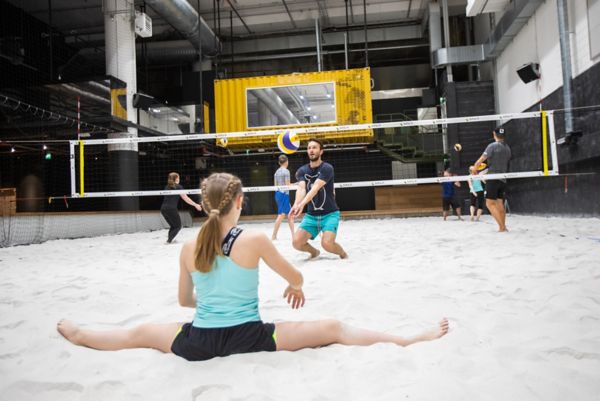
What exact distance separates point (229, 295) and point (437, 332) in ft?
3.84

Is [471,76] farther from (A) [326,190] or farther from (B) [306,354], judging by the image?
(B) [306,354]

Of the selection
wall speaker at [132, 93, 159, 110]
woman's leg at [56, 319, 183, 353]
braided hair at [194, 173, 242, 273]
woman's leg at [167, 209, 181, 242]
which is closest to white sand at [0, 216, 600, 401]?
woman's leg at [56, 319, 183, 353]

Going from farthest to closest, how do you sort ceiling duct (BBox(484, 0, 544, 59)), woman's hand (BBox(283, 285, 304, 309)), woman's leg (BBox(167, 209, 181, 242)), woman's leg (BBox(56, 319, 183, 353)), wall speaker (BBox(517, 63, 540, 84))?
1. wall speaker (BBox(517, 63, 540, 84))
2. ceiling duct (BBox(484, 0, 544, 59))
3. woman's leg (BBox(167, 209, 181, 242))
4. woman's leg (BBox(56, 319, 183, 353))
5. woman's hand (BBox(283, 285, 304, 309))

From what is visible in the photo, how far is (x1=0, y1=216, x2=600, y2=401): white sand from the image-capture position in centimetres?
168

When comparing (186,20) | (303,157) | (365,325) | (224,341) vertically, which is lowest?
(365,325)

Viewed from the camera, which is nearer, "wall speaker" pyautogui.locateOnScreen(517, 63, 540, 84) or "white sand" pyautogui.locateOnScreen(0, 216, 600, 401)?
"white sand" pyautogui.locateOnScreen(0, 216, 600, 401)

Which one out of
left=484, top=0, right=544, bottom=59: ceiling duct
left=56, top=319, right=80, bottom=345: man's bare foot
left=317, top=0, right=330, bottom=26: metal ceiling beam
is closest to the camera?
left=56, top=319, right=80, bottom=345: man's bare foot

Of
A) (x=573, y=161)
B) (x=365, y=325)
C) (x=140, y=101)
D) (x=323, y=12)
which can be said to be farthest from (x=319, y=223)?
(x=323, y=12)

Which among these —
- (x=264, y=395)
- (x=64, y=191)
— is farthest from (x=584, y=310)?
(x=64, y=191)

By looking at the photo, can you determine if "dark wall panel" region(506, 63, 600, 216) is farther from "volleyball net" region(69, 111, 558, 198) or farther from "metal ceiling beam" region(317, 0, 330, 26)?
"metal ceiling beam" region(317, 0, 330, 26)

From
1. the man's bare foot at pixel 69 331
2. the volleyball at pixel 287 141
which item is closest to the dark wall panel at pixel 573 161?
the volleyball at pixel 287 141

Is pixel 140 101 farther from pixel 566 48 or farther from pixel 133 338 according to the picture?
pixel 133 338

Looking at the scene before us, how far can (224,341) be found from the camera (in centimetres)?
187

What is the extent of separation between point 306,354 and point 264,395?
0.42 m
